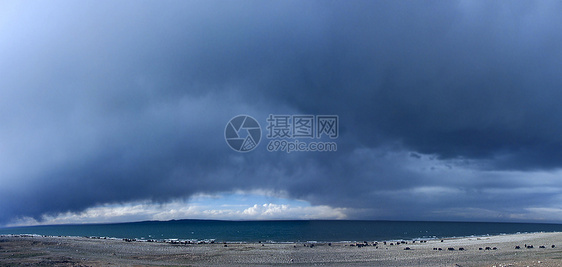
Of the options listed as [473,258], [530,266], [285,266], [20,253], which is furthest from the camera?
[20,253]

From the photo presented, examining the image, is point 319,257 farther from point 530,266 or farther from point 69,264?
point 69,264

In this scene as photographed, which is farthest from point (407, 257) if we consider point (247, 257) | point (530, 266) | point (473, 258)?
point (247, 257)

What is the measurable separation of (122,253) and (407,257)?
4653 centimetres

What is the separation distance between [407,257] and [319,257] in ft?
42.3

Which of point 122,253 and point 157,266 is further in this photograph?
point 122,253

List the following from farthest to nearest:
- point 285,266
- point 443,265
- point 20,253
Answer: point 20,253 → point 285,266 → point 443,265

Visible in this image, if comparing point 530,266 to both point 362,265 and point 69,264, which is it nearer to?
point 362,265

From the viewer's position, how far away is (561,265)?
125 ft

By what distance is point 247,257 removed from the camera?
54.2m

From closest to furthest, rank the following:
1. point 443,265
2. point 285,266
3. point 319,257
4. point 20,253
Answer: point 443,265, point 285,266, point 319,257, point 20,253

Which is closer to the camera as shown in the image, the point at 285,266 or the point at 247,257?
the point at 285,266

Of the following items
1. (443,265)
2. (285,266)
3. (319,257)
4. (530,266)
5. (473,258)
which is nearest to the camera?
(530,266)

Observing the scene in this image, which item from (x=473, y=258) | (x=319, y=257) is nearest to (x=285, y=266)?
(x=319, y=257)

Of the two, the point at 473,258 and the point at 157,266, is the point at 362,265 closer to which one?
the point at 473,258
